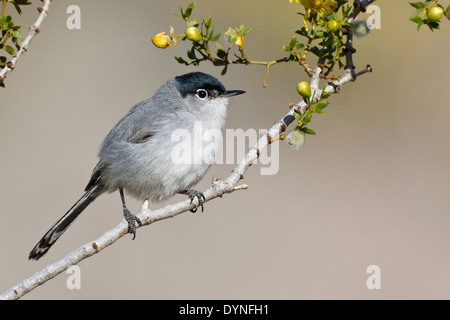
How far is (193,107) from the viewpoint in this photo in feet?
11.6

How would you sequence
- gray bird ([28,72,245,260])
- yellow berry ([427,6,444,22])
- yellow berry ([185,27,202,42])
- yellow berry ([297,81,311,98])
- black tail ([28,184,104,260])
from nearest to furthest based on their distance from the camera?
yellow berry ([427,6,444,22]), yellow berry ([297,81,311,98]), yellow berry ([185,27,202,42]), black tail ([28,184,104,260]), gray bird ([28,72,245,260])

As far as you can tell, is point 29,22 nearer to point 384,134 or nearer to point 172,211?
point 384,134

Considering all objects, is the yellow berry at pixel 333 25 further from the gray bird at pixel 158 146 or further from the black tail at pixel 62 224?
the black tail at pixel 62 224

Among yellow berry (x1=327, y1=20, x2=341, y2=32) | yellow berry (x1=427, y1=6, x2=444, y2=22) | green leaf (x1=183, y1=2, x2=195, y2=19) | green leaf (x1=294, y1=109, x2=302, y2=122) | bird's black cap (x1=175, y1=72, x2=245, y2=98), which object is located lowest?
green leaf (x1=294, y1=109, x2=302, y2=122)

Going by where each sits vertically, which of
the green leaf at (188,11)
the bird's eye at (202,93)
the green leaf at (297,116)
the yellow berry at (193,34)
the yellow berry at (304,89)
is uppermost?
the bird's eye at (202,93)

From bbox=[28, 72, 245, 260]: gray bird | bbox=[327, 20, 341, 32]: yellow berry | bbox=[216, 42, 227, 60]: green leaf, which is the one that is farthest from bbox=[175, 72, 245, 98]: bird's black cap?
bbox=[327, 20, 341, 32]: yellow berry

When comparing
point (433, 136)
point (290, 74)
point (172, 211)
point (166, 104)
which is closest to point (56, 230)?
point (166, 104)

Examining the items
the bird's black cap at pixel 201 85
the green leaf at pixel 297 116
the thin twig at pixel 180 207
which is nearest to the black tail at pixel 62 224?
the bird's black cap at pixel 201 85

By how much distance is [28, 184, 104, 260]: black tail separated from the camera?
291 centimetres

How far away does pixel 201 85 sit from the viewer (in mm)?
3537

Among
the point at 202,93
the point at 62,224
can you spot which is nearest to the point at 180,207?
the point at 62,224

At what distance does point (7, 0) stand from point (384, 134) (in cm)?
472

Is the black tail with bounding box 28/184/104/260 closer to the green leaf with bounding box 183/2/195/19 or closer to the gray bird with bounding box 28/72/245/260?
the gray bird with bounding box 28/72/245/260

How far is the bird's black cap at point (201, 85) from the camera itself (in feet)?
11.5
